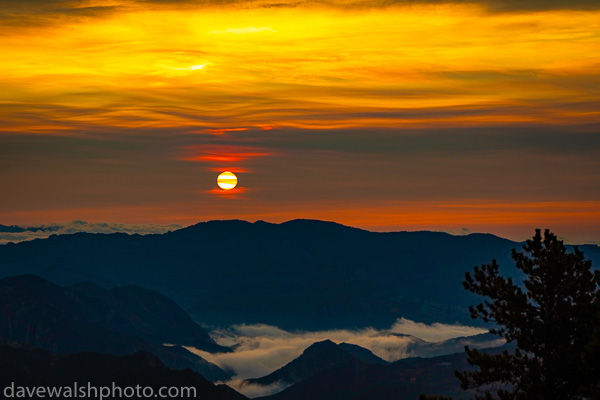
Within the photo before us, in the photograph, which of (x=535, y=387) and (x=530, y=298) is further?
(x=530, y=298)

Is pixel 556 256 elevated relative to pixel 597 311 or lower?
elevated

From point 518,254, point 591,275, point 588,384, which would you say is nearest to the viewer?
point 588,384

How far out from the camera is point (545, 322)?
59.1 metres

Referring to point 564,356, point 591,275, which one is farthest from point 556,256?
point 564,356

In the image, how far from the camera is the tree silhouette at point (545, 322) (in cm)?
5741

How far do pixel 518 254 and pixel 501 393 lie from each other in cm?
1112

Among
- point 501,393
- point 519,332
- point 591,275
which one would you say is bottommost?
point 501,393

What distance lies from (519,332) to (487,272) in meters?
5.46

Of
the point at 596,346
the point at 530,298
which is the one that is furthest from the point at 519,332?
the point at 596,346

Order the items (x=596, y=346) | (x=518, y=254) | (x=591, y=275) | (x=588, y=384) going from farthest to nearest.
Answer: (x=518, y=254)
(x=591, y=275)
(x=588, y=384)
(x=596, y=346)

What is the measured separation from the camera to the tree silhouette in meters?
57.4

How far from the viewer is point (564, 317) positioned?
58531mm

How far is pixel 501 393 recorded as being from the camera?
56.8 meters

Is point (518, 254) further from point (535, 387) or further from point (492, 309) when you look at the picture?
point (535, 387)
